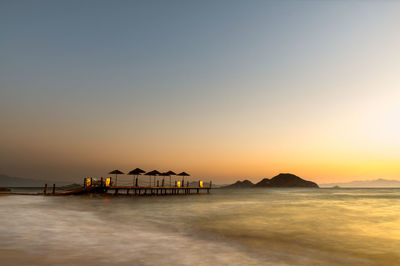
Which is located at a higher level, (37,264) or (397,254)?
(37,264)

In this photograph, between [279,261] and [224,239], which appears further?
[224,239]

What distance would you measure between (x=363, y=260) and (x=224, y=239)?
5.91 m

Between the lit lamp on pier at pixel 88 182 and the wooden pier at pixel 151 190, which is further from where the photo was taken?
the wooden pier at pixel 151 190

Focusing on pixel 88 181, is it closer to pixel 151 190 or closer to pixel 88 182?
pixel 88 182

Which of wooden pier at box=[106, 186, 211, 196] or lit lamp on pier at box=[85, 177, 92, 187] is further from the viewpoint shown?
wooden pier at box=[106, 186, 211, 196]

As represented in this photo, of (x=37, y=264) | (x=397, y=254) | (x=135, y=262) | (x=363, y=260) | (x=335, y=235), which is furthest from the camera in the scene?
(x=335, y=235)

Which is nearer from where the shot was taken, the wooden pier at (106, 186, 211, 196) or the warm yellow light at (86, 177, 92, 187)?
the warm yellow light at (86, 177, 92, 187)

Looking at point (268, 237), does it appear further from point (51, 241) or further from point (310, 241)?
point (51, 241)

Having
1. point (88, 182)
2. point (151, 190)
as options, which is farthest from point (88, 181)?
point (151, 190)

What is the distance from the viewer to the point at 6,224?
1501 cm

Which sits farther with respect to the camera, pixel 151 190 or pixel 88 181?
pixel 151 190

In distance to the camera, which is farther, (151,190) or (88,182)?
(151,190)

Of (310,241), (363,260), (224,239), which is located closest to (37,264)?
(224,239)

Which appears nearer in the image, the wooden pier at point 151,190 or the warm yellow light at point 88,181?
the warm yellow light at point 88,181
